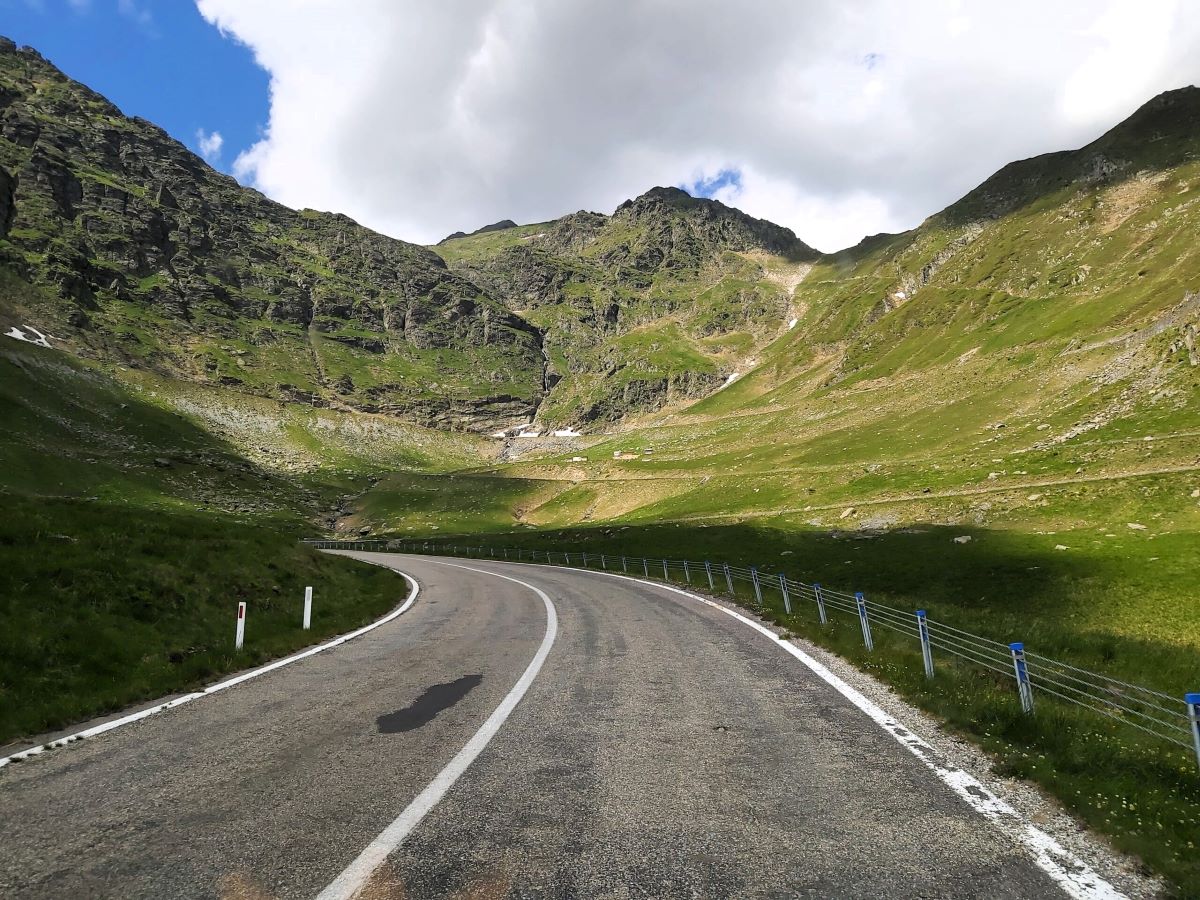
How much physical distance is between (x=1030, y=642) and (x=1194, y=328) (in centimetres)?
6391

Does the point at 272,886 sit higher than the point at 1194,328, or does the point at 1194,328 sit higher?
the point at 1194,328

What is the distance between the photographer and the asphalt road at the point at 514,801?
448 cm

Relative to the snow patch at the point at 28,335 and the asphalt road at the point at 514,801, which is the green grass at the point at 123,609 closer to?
the asphalt road at the point at 514,801

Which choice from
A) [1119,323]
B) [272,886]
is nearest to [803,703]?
[272,886]

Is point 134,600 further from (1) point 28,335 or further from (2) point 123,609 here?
(1) point 28,335

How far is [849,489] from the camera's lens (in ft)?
195

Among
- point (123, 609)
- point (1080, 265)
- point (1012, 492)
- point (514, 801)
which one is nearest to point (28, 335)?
point (123, 609)

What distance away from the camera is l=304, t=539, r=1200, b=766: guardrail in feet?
25.7

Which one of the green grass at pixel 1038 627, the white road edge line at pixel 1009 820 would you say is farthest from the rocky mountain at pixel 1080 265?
the white road edge line at pixel 1009 820

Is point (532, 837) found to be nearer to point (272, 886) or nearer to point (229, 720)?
point (272, 886)

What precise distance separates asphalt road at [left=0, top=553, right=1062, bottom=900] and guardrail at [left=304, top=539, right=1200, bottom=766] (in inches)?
106

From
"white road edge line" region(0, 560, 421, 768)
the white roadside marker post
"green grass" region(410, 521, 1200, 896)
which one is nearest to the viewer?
"green grass" region(410, 521, 1200, 896)

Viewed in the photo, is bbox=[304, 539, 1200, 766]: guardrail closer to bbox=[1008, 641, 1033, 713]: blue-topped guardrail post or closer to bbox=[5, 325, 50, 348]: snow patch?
bbox=[1008, 641, 1033, 713]: blue-topped guardrail post

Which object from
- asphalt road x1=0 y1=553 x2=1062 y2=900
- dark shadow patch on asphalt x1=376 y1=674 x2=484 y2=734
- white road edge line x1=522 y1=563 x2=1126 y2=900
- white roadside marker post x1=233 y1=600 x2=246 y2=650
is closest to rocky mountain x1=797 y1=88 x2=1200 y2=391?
white road edge line x1=522 y1=563 x2=1126 y2=900
